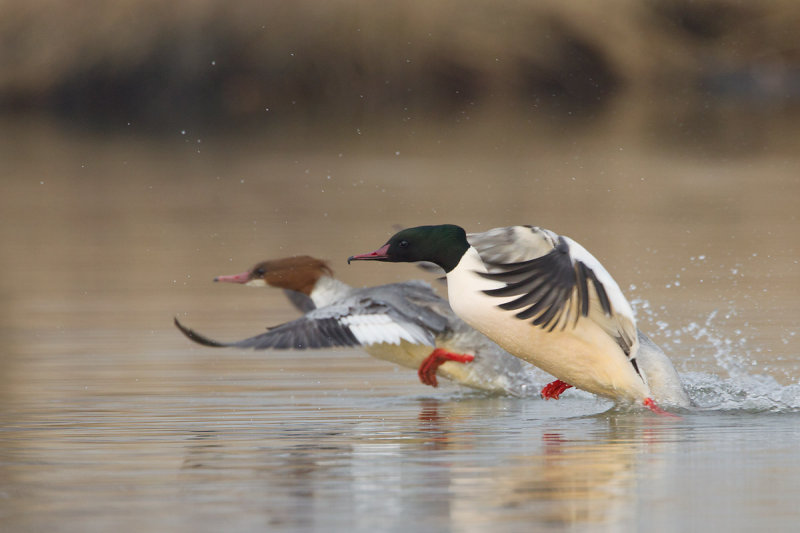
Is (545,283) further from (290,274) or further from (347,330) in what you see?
(290,274)

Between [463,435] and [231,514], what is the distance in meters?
1.95

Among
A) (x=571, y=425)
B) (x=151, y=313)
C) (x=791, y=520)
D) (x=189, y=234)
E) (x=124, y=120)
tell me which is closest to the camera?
(x=791, y=520)

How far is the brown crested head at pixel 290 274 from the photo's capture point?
10336 mm

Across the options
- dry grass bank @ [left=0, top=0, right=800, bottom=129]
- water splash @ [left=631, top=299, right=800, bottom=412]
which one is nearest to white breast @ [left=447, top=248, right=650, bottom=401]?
water splash @ [left=631, top=299, right=800, bottom=412]

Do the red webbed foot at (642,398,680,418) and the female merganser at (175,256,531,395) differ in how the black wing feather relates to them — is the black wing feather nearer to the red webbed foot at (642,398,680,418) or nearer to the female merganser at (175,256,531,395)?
the red webbed foot at (642,398,680,418)

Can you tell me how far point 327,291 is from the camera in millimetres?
10172

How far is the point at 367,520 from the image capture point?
16.6 feet

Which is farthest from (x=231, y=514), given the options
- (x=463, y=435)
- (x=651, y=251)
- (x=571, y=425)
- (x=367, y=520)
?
(x=651, y=251)

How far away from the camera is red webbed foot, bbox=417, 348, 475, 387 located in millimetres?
8789

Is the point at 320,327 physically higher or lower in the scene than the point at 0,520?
higher

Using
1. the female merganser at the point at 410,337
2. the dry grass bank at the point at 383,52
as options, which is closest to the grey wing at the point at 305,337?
the female merganser at the point at 410,337

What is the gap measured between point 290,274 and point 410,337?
1.99 meters

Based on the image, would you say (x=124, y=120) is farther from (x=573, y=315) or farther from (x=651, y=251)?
(x=573, y=315)

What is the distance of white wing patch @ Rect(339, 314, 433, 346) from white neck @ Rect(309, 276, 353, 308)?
1.28m
